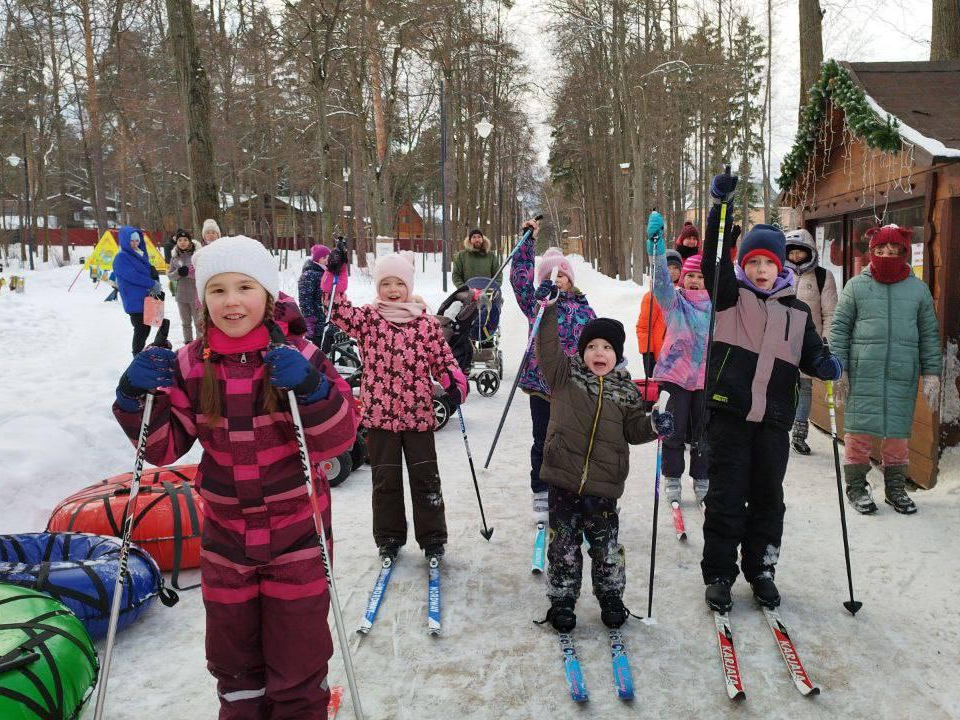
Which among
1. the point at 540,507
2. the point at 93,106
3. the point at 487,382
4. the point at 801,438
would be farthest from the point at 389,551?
the point at 93,106

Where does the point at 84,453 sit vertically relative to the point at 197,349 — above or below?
below

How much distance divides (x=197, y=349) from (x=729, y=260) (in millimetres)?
2493

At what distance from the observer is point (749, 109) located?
31172mm

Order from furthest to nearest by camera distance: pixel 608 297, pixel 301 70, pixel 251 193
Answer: pixel 251 193 → pixel 301 70 → pixel 608 297

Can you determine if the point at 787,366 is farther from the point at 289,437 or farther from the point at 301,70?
the point at 301,70

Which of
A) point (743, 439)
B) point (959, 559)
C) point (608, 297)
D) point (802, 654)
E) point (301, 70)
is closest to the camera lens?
point (802, 654)

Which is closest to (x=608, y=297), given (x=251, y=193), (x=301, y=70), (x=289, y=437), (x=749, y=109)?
(x=301, y=70)

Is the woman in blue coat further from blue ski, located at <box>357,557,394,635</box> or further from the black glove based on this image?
the black glove

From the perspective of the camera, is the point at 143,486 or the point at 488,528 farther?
the point at 488,528

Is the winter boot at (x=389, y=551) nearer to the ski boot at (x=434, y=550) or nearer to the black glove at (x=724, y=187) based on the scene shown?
the ski boot at (x=434, y=550)

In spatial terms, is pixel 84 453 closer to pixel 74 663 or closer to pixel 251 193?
pixel 74 663

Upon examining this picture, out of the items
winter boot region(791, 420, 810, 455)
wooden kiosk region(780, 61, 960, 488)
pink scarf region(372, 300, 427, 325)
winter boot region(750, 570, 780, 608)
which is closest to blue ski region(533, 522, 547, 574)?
winter boot region(750, 570, 780, 608)

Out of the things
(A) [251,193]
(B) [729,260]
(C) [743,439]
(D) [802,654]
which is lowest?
(D) [802,654]

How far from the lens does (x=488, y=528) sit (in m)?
4.87
